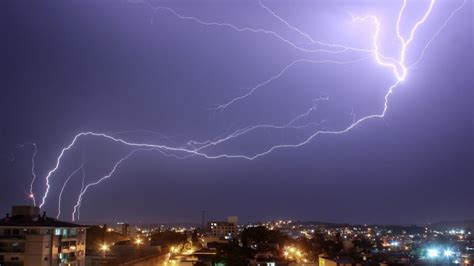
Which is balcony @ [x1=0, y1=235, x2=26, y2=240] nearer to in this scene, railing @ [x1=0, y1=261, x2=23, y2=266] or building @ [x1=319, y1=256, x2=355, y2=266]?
railing @ [x1=0, y1=261, x2=23, y2=266]

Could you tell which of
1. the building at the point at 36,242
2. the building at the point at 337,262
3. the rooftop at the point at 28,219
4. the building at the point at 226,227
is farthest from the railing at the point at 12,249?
the building at the point at 226,227

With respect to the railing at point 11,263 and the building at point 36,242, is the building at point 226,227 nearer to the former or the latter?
the building at point 36,242

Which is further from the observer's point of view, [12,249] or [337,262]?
[337,262]

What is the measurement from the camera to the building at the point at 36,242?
1859 cm

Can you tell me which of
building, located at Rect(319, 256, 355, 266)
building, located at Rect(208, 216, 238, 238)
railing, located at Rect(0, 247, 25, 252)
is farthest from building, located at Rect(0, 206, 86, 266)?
building, located at Rect(208, 216, 238, 238)

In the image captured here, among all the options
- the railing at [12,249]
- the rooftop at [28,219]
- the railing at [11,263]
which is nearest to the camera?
the railing at [11,263]

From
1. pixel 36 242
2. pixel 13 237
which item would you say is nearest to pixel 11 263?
pixel 13 237

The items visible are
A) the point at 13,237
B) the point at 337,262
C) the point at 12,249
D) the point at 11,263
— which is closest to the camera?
the point at 11,263

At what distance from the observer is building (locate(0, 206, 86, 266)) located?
18.6 m

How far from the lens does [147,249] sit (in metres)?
24.8

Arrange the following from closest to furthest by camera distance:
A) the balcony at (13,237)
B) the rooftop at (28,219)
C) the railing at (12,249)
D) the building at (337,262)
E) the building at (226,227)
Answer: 1. the railing at (12,249)
2. the balcony at (13,237)
3. the rooftop at (28,219)
4. the building at (337,262)
5. the building at (226,227)

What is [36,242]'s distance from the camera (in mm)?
19000

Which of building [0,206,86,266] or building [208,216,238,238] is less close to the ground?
building [0,206,86,266]

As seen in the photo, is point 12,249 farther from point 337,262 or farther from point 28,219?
point 337,262
